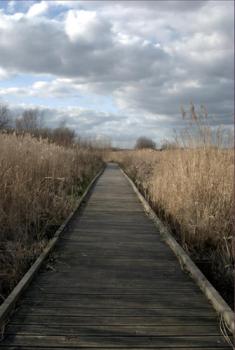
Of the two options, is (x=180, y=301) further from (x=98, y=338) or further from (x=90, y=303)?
(x=98, y=338)

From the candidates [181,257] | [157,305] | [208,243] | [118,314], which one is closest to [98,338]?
[118,314]

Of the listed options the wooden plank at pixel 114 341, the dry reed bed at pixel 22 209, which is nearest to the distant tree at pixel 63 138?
the dry reed bed at pixel 22 209

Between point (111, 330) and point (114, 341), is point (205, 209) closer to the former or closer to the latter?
point (111, 330)

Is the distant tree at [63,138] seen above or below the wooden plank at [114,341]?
above

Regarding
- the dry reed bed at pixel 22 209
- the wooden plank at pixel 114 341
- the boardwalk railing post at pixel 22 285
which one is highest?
the dry reed bed at pixel 22 209

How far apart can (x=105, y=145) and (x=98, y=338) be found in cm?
5145

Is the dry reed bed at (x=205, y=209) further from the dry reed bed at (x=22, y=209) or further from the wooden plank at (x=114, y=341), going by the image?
the dry reed bed at (x=22, y=209)

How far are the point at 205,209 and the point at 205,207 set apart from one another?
0.16 m

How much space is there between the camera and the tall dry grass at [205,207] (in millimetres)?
5598

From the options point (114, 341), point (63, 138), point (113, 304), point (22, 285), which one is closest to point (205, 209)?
point (113, 304)

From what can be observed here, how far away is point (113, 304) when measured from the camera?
13.7 ft

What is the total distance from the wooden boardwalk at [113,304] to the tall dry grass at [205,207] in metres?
0.43

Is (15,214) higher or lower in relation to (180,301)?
higher

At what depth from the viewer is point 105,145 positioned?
179 ft
